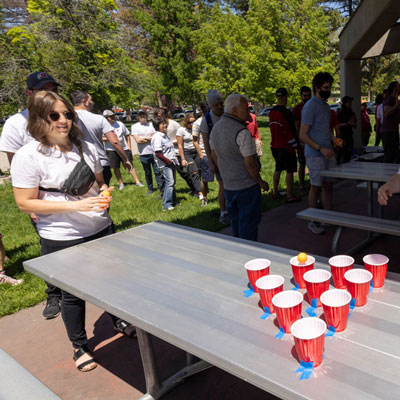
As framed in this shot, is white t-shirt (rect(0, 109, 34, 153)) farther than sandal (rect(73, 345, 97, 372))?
Yes

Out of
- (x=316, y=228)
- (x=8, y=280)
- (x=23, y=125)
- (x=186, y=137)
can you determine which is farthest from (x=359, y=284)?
(x=186, y=137)

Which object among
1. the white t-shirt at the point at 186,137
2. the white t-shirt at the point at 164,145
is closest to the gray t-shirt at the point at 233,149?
the white t-shirt at the point at 164,145

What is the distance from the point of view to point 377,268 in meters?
1.68

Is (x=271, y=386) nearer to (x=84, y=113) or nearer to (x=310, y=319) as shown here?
(x=310, y=319)

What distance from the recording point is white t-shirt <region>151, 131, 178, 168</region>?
6512 millimetres

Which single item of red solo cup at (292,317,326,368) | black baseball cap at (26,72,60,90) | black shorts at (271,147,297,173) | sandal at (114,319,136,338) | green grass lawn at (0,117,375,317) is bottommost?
sandal at (114,319,136,338)

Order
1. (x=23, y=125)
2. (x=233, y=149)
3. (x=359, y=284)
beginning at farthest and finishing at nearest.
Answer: (x=233, y=149) → (x=23, y=125) → (x=359, y=284)

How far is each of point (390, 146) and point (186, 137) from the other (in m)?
4.35

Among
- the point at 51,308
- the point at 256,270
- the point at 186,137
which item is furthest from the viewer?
the point at 186,137

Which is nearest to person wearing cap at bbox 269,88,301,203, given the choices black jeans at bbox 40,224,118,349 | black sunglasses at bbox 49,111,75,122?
black jeans at bbox 40,224,118,349

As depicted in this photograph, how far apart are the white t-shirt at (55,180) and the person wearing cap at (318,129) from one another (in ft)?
9.50

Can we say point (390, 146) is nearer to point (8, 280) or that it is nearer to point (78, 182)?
point (78, 182)

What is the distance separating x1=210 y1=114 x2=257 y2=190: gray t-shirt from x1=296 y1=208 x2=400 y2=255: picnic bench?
0.96 metres

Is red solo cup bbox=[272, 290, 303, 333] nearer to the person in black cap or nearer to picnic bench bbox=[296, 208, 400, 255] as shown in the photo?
picnic bench bbox=[296, 208, 400, 255]
